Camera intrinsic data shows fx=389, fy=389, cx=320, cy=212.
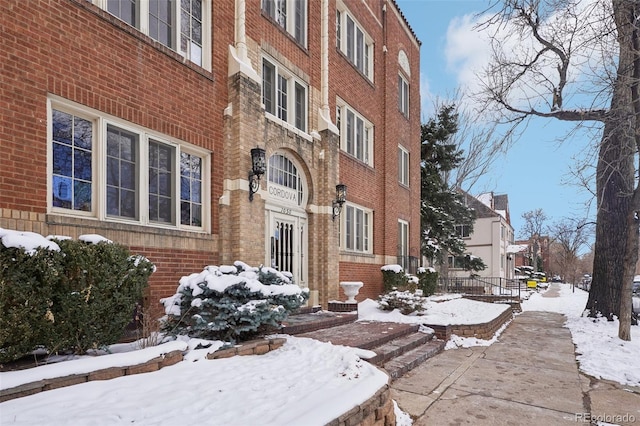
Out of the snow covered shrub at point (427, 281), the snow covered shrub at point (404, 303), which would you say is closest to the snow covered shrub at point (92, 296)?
the snow covered shrub at point (404, 303)

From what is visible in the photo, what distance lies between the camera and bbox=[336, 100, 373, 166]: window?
36.8 feet

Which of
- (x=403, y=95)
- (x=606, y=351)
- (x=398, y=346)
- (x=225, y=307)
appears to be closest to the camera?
(x=225, y=307)

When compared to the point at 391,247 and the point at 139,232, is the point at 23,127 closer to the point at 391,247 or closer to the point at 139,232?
the point at 139,232

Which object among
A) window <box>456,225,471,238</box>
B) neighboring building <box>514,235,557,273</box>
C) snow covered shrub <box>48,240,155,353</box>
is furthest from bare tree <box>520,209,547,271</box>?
snow covered shrub <box>48,240,155,353</box>

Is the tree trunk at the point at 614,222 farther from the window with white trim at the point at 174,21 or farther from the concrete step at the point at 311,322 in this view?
the window with white trim at the point at 174,21

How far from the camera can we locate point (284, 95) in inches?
355

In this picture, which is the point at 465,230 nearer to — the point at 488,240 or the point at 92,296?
the point at 488,240

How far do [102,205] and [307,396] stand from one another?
3.66 m

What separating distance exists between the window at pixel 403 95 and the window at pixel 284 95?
21.7 ft

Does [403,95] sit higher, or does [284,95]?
[403,95]

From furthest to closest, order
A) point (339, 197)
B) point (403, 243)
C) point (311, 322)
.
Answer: point (403, 243)
point (339, 197)
point (311, 322)

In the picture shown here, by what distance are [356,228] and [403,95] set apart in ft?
22.1

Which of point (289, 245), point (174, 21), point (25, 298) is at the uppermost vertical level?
point (174, 21)

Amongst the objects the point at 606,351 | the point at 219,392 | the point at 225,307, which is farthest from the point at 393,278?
the point at 219,392
